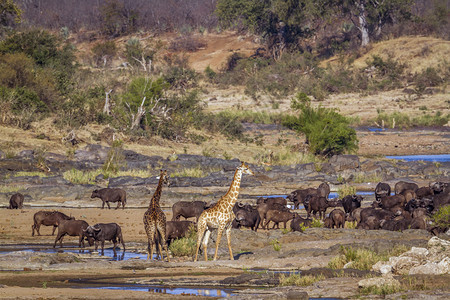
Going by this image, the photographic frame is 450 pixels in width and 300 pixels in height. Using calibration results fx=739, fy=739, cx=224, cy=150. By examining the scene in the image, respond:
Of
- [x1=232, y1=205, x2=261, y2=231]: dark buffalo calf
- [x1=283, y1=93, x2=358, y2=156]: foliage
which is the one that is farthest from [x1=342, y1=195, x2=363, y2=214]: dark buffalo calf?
[x1=283, y1=93, x2=358, y2=156]: foliage

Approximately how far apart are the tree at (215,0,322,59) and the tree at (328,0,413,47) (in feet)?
11.0

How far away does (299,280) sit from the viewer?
487 inches

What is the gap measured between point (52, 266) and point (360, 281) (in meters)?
6.05

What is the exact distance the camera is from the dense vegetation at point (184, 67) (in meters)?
43.0

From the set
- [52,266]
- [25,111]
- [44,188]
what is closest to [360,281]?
[52,266]

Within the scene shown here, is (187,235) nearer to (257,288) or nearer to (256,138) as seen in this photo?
(257,288)

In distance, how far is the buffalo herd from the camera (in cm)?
1725

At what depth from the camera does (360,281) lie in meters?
11.5

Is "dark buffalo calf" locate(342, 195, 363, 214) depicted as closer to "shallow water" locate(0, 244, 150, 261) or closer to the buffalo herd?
the buffalo herd

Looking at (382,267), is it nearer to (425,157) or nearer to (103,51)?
(425,157)

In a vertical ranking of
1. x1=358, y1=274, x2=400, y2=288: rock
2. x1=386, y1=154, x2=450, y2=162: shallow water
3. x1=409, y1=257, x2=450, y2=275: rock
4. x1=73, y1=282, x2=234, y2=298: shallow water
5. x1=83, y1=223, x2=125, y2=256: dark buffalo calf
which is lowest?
x1=386, y1=154, x2=450, y2=162: shallow water

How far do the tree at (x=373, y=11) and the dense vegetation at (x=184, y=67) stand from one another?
0.17 m

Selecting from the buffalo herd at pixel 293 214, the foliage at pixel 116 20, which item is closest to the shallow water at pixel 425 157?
the buffalo herd at pixel 293 214

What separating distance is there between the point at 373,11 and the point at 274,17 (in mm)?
10703
